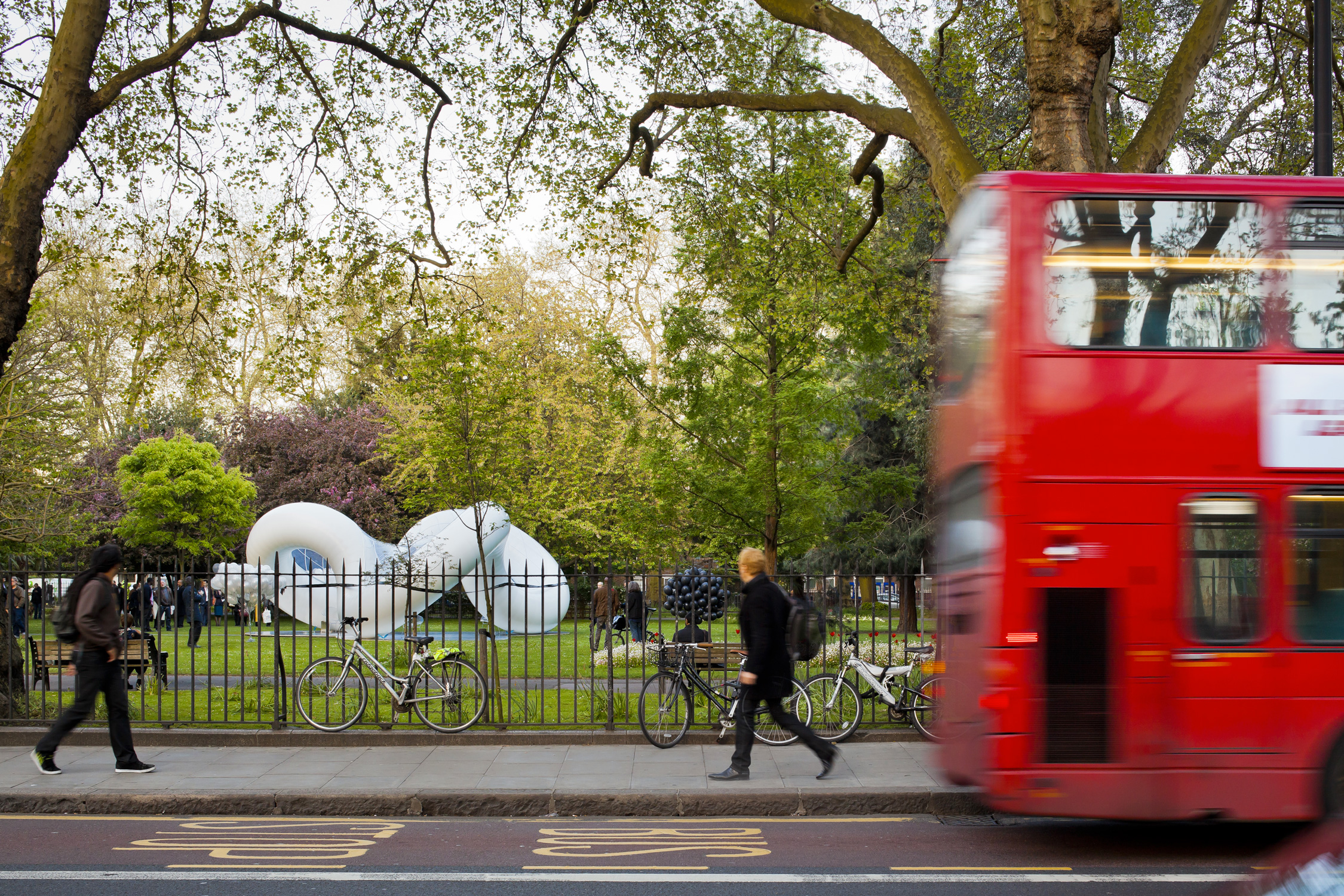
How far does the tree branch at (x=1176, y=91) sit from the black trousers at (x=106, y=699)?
10599 millimetres

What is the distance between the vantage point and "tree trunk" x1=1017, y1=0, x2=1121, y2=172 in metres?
9.56

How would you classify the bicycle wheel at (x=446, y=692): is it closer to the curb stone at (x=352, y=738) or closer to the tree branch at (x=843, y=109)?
the curb stone at (x=352, y=738)

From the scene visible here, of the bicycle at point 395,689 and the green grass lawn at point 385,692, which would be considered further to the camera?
the green grass lawn at point 385,692

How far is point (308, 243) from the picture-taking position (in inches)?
A: 593

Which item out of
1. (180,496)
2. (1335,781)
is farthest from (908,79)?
(180,496)

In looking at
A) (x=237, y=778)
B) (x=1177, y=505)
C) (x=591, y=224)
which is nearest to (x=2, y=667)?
(x=237, y=778)

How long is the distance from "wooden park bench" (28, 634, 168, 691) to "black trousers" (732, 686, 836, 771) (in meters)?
5.17

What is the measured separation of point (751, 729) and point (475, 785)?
2155mm

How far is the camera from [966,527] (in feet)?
21.6

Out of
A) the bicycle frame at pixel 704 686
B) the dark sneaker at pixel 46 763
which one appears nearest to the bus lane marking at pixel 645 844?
the bicycle frame at pixel 704 686

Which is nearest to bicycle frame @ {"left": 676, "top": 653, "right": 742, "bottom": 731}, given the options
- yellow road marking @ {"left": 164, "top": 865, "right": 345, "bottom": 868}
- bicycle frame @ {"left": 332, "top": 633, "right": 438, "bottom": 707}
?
bicycle frame @ {"left": 332, "top": 633, "right": 438, "bottom": 707}

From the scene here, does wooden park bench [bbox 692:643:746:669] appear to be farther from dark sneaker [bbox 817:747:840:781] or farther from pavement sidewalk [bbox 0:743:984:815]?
dark sneaker [bbox 817:747:840:781]

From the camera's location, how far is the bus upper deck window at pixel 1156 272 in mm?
6129

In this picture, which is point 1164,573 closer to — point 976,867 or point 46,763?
point 976,867
